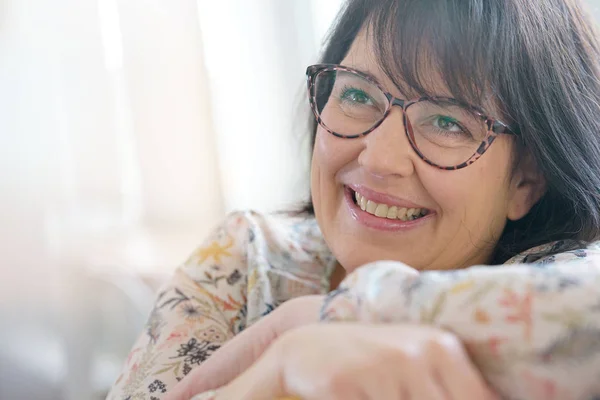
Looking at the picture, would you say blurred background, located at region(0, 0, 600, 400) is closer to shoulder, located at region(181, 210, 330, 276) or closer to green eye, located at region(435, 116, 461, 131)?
shoulder, located at region(181, 210, 330, 276)

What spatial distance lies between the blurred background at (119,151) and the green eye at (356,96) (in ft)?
1.50

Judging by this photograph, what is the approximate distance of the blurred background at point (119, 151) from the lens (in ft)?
5.19

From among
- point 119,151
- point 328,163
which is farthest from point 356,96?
point 119,151

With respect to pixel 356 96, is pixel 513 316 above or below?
below

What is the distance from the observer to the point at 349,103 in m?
1.01

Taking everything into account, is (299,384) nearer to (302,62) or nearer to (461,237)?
(461,237)

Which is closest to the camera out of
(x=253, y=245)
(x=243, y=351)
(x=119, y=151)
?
(x=243, y=351)

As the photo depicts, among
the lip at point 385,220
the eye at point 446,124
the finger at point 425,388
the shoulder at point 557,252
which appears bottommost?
the shoulder at point 557,252

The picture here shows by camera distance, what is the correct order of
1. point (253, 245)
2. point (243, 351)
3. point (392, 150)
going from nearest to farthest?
point (243, 351)
point (392, 150)
point (253, 245)

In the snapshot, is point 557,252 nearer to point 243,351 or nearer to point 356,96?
point 356,96

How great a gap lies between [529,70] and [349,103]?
0.27 m

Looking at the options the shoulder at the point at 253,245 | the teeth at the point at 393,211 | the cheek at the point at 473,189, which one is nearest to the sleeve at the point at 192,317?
the shoulder at the point at 253,245

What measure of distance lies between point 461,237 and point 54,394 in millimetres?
1171

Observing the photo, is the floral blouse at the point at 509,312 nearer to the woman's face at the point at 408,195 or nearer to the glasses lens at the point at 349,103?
the woman's face at the point at 408,195
